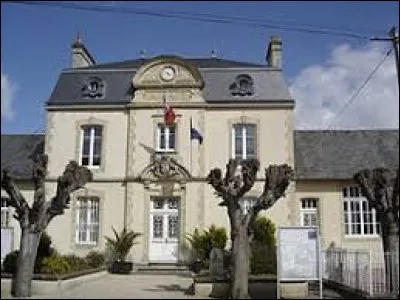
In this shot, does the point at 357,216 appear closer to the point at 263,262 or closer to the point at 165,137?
the point at 165,137

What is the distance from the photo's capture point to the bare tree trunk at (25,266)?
1316 cm

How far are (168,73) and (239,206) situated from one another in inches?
454

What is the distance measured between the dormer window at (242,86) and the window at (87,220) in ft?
23.9

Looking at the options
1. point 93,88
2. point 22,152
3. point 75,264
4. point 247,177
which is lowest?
point 75,264

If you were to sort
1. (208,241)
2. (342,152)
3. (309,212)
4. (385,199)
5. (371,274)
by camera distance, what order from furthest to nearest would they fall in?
(342,152) < (309,212) < (208,241) < (385,199) < (371,274)

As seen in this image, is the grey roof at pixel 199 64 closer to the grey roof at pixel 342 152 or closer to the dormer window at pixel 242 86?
the dormer window at pixel 242 86

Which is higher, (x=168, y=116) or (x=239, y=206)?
(x=168, y=116)

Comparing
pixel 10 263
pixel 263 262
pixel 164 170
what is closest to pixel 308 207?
pixel 164 170

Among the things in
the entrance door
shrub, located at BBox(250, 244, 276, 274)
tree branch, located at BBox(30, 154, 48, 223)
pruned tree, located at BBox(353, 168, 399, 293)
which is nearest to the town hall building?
the entrance door

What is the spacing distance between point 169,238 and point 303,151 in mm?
6941

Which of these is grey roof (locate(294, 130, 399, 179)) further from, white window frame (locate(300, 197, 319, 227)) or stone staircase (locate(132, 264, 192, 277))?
stone staircase (locate(132, 264, 192, 277))

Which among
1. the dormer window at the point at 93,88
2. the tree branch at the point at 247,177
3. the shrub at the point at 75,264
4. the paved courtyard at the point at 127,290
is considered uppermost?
the dormer window at the point at 93,88

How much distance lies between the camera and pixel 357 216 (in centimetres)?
2378

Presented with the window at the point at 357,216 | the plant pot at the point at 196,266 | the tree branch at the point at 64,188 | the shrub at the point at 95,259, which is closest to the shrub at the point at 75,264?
the shrub at the point at 95,259
